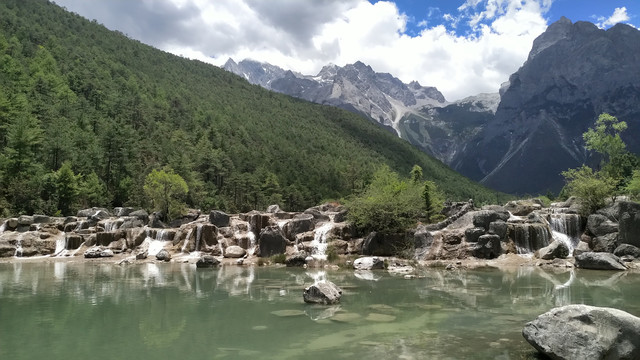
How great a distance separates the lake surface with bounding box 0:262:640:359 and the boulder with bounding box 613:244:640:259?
284 inches

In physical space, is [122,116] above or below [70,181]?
above

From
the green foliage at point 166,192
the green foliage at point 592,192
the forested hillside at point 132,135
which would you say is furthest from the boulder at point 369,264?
the forested hillside at point 132,135

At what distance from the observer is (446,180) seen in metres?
190

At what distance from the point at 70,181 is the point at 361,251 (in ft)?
171

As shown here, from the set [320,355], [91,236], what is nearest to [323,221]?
[91,236]

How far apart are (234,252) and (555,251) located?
33000mm

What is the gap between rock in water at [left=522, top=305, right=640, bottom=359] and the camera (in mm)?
10984

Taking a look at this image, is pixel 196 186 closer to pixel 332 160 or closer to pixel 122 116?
pixel 122 116

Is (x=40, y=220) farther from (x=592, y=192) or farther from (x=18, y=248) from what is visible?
(x=592, y=192)

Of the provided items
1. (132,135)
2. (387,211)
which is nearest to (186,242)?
(387,211)

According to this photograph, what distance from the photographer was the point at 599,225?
143ft

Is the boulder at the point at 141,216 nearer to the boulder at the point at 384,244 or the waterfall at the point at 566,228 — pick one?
the boulder at the point at 384,244

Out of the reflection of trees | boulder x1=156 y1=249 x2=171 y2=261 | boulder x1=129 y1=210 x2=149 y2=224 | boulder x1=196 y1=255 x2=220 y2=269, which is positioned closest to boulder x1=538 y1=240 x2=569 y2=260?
boulder x1=196 y1=255 x2=220 y2=269

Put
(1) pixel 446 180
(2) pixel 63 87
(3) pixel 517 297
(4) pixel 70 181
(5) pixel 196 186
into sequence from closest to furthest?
(3) pixel 517 297
(4) pixel 70 181
(5) pixel 196 186
(2) pixel 63 87
(1) pixel 446 180
